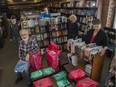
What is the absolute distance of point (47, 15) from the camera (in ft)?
16.0

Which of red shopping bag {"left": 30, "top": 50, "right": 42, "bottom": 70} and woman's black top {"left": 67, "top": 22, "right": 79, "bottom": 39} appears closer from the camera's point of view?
red shopping bag {"left": 30, "top": 50, "right": 42, "bottom": 70}

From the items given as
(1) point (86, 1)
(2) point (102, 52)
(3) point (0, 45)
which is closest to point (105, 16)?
(1) point (86, 1)

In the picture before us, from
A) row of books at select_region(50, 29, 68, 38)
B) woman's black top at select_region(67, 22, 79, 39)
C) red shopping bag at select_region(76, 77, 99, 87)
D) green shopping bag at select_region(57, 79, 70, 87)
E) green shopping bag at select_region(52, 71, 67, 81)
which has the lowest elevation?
green shopping bag at select_region(57, 79, 70, 87)

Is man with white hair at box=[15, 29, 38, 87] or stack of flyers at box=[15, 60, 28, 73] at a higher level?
man with white hair at box=[15, 29, 38, 87]

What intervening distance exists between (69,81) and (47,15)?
3.12m

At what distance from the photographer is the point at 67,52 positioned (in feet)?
12.9

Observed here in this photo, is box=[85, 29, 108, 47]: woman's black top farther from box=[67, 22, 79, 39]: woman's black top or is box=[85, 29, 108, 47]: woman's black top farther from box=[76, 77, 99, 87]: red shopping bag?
Answer: box=[67, 22, 79, 39]: woman's black top

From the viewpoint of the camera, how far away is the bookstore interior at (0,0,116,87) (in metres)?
2.47

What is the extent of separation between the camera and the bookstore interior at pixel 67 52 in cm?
247

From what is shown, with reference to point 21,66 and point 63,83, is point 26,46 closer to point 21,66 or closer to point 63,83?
point 21,66

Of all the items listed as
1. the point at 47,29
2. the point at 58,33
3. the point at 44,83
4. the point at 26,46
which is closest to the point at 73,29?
the point at 58,33

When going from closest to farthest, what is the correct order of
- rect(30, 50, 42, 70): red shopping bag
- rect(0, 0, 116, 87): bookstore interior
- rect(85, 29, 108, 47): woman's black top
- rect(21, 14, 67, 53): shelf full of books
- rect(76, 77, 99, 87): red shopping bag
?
rect(76, 77, 99, 87): red shopping bag → rect(0, 0, 116, 87): bookstore interior → rect(85, 29, 108, 47): woman's black top → rect(30, 50, 42, 70): red shopping bag → rect(21, 14, 67, 53): shelf full of books

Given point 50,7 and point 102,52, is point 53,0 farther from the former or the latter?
point 102,52

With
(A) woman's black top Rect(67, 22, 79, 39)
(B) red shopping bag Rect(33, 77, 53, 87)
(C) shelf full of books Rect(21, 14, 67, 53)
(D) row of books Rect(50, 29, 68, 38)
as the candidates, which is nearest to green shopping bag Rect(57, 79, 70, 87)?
(B) red shopping bag Rect(33, 77, 53, 87)
